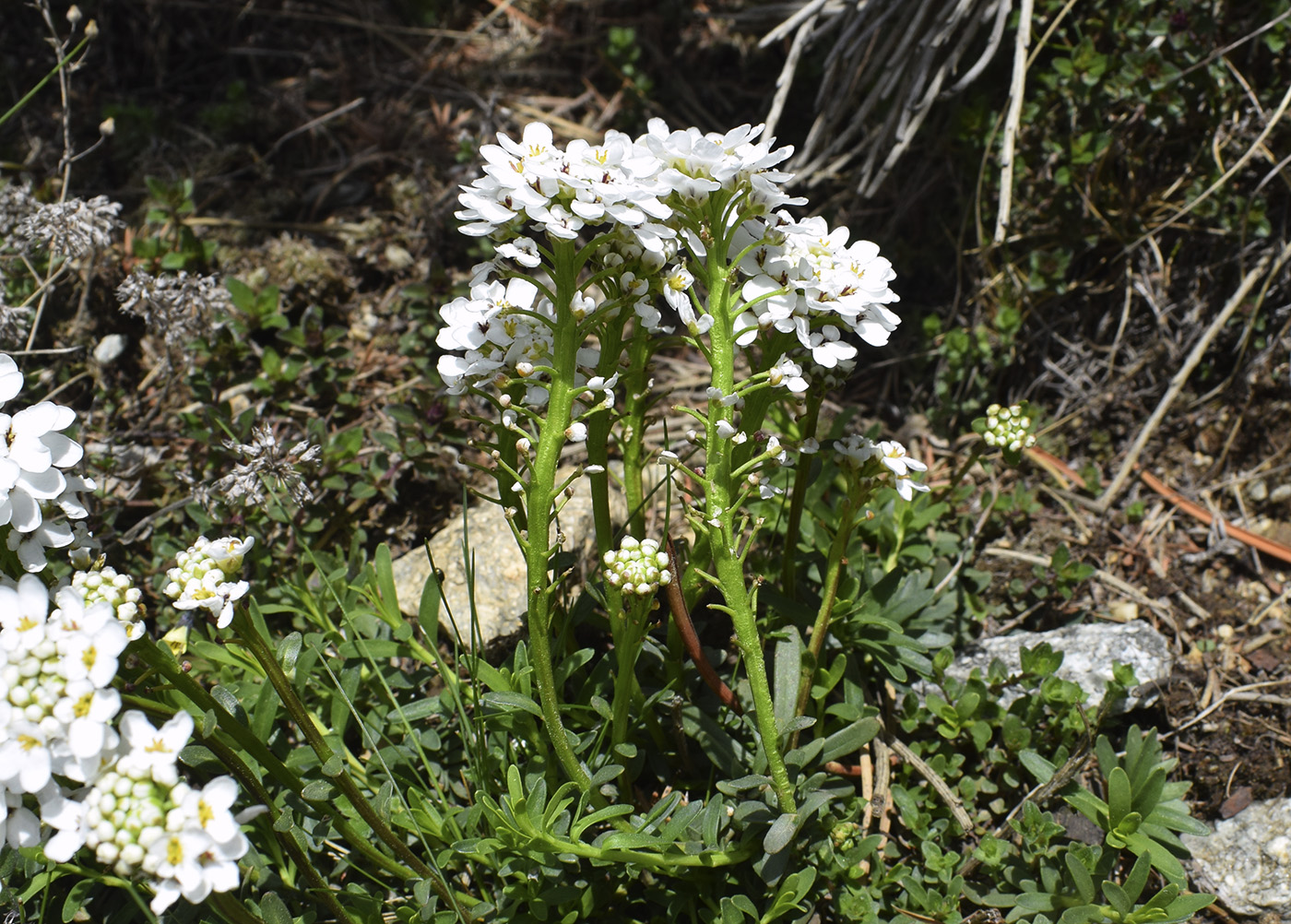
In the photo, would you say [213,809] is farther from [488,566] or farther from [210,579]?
[488,566]

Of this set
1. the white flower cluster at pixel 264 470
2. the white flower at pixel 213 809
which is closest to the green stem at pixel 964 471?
the white flower cluster at pixel 264 470

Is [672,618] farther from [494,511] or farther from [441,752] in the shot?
[494,511]

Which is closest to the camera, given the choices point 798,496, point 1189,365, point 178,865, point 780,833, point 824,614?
point 178,865

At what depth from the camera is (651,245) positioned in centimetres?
202

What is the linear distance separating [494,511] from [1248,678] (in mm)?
2950

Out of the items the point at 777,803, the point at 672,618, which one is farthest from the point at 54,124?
the point at 777,803

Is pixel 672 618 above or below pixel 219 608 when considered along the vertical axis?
below

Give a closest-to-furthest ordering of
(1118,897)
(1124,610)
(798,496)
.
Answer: (1118,897)
(798,496)
(1124,610)

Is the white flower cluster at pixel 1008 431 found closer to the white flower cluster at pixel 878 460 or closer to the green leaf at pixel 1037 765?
the white flower cluster at pixel 878 460

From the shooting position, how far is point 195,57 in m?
5.12

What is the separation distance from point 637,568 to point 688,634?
1.16ft

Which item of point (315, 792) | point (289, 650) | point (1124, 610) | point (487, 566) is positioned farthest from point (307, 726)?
point (1124, 610)

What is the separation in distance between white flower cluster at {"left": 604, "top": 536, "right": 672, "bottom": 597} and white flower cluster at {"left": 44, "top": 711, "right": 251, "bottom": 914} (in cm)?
89

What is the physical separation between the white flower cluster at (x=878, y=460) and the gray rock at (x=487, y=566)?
1.09m
